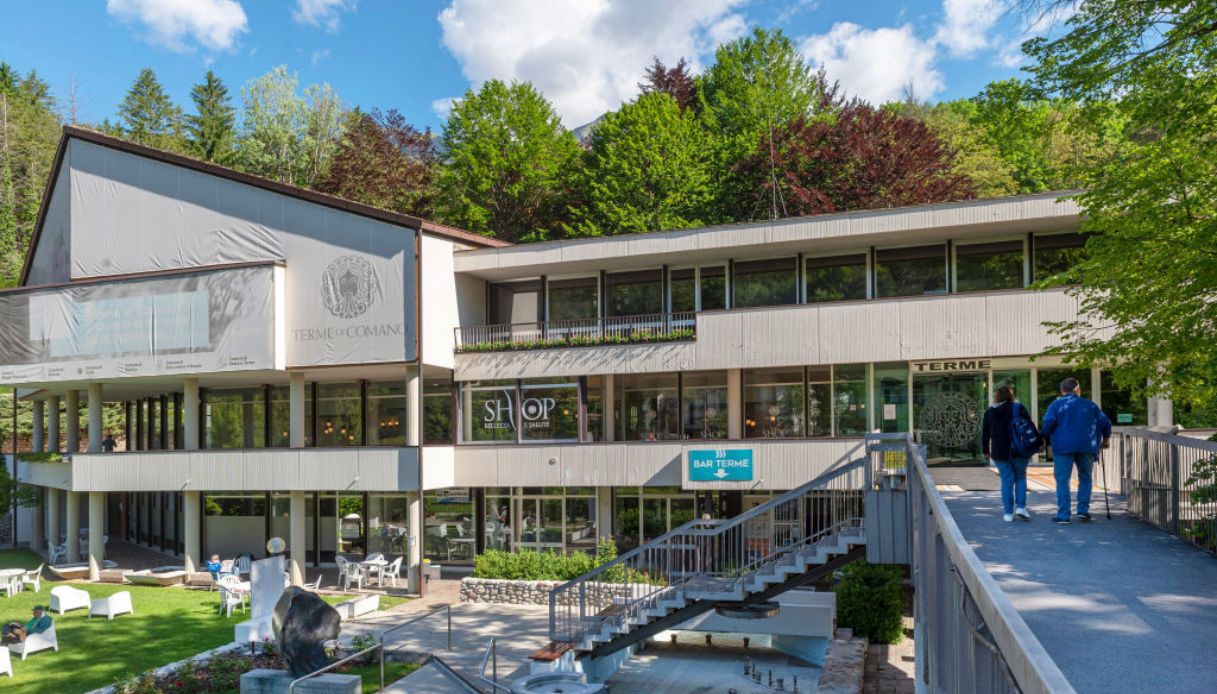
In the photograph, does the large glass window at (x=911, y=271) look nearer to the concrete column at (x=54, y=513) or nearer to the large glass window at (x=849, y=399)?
the large glass window at (x=849, y=399)

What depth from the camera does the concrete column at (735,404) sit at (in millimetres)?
25922

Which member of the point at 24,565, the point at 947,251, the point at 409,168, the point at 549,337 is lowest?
the point at 24,565

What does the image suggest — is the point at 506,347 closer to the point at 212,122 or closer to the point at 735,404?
the point at 735,404

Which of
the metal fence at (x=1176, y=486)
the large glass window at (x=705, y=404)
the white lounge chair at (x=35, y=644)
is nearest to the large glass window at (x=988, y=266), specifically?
the large glass window at (x=705, y=404)

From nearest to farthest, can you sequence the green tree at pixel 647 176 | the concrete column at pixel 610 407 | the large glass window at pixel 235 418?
the concrete column at pixel 610 407, the large glass window at pixel 235 418, the green tree at pixel 647 176

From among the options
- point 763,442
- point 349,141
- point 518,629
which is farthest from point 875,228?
point 349,141

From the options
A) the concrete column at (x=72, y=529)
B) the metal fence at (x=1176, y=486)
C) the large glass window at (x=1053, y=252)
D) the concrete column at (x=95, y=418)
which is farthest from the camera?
the concrete column at (x=72, y=529)

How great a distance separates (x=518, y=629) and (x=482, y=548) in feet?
26.4

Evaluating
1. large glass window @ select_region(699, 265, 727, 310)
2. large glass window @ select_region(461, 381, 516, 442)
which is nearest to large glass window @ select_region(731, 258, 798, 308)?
large glass window @ select_region(699, 265, 727, 310)

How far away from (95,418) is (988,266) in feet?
91.4

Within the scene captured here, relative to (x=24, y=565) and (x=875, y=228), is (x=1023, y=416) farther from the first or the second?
(x=24, y=565)

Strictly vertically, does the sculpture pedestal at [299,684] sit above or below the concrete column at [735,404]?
below

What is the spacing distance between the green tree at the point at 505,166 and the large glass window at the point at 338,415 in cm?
1603

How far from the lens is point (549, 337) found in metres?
27.8
